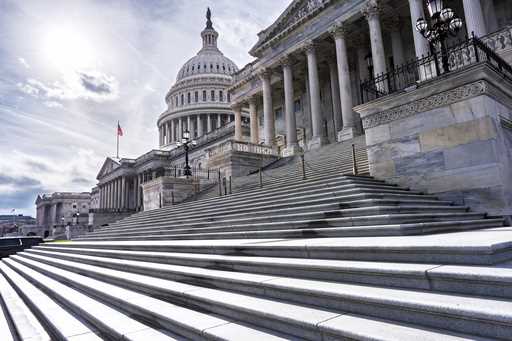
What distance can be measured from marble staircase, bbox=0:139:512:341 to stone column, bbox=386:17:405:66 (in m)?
20.8

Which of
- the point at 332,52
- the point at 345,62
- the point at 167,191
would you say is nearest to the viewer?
the point at 167,191

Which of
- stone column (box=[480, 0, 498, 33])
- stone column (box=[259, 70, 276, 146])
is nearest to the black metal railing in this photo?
stone column (box=[480, 0, 498, 33])

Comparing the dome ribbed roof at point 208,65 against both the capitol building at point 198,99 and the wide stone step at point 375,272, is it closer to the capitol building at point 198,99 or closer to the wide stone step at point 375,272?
the capitol building at point 198,99

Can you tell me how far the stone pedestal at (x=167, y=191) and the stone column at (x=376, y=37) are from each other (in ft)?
50.5

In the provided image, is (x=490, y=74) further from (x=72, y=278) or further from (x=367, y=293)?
(x=72, y=278)

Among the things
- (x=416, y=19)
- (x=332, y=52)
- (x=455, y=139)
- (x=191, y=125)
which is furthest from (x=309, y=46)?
(x=191, y=125)

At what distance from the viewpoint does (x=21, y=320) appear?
240 inches

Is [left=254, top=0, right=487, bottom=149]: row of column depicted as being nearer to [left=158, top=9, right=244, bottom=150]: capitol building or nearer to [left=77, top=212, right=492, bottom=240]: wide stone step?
[left=77, top=212, right=492, bottom=240]: wide stone step

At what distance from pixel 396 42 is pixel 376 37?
13.8 ft

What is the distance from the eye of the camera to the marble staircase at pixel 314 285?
3.09 m

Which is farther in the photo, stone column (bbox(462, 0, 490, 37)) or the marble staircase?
stone column (bbox(462, 0, 490, 37))

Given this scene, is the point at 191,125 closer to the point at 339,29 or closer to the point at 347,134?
the point at 339,29

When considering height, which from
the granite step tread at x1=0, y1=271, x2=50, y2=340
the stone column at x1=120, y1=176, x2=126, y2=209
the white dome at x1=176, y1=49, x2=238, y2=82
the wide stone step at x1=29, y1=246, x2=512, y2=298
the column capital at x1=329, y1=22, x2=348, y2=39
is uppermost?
the white dome at x1=176, y1=49, x2=238, y2=82

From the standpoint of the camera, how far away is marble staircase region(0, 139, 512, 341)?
10.1ft
